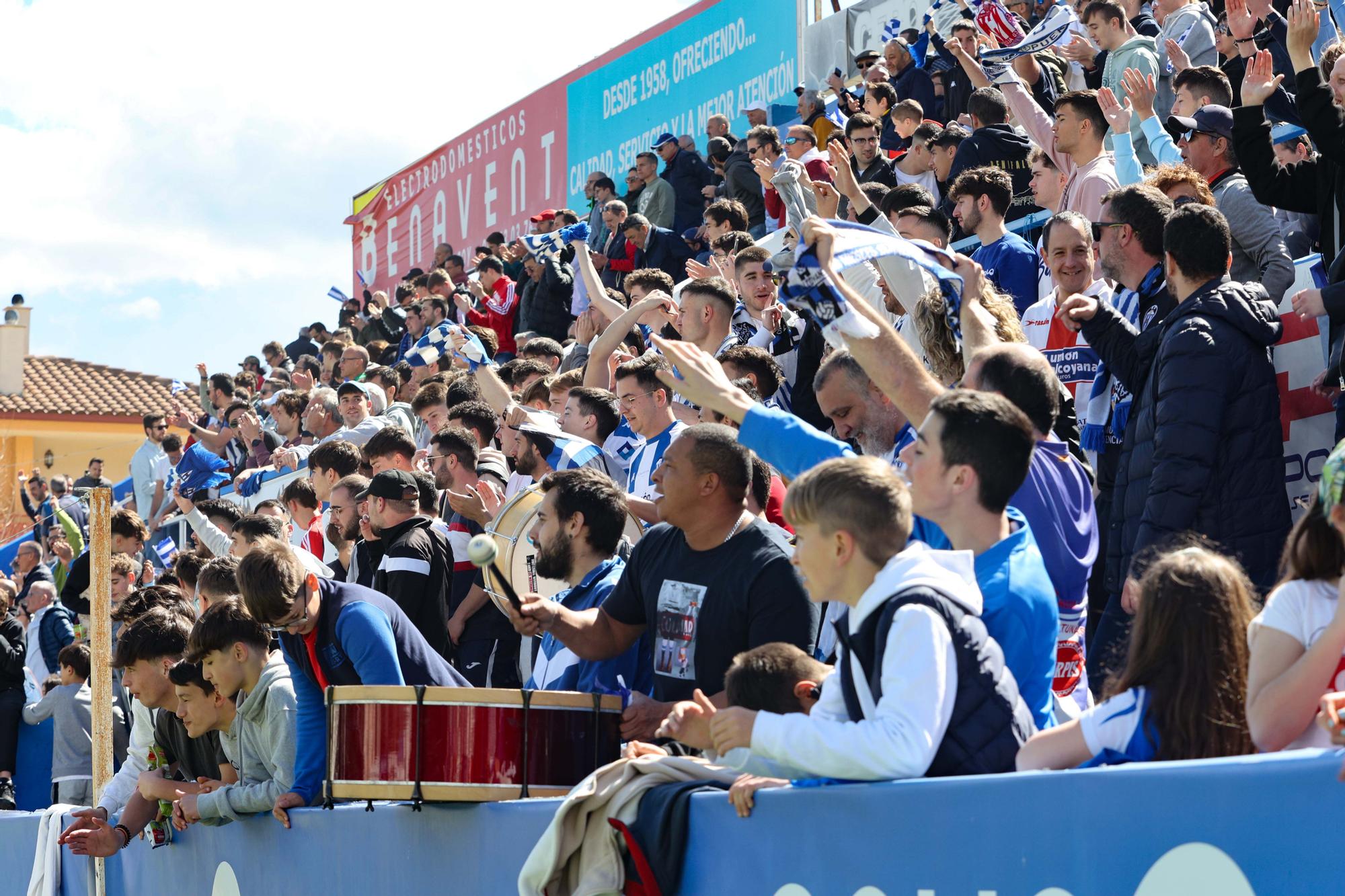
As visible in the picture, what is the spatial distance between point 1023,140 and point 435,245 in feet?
57.9

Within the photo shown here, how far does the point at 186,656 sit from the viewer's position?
611 cm

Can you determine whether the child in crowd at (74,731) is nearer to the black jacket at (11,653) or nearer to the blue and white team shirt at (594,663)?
the black jacket at (11,653)

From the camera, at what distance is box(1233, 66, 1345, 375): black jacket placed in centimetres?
552

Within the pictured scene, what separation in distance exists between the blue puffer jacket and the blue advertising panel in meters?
14.0

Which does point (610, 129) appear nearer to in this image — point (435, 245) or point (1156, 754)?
point (435, 245)

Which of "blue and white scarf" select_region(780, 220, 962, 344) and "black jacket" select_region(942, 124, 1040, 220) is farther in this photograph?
"black jacket" select_region(942, 124, 1040, 220)

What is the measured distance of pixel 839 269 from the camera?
14.4 feet

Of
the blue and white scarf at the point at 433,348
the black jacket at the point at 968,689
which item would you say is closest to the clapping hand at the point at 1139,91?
the blue and white scarf at the point at 433,348

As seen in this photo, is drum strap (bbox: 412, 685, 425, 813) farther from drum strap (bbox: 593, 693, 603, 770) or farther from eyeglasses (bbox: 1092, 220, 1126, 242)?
eyeglasses (bbox: 1092, 220, 1126, 242)

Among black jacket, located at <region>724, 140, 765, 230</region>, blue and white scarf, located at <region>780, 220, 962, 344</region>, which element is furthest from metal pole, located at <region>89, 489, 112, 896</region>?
black jacket, located at <region>724, 140, 765, 230</region>

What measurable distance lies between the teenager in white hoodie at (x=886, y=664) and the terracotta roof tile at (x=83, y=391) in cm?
4098

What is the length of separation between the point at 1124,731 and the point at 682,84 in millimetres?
18116

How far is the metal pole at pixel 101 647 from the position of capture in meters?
7.86

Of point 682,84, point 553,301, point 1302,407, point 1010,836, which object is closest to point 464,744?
point 1010,836
